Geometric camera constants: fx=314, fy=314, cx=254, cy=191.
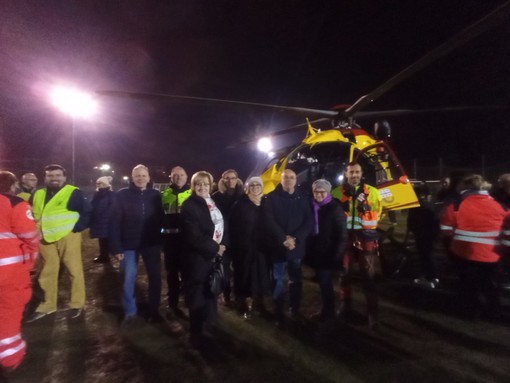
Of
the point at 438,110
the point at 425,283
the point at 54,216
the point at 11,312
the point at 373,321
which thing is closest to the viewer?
the point at 11,312

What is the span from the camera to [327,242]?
3.43m

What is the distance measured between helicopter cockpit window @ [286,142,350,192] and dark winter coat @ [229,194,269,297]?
271 cm

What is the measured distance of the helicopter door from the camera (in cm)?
498

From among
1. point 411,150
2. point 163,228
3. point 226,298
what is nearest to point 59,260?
point 163,228

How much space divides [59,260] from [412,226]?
16.6 ft

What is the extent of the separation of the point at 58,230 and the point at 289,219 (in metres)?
2.65

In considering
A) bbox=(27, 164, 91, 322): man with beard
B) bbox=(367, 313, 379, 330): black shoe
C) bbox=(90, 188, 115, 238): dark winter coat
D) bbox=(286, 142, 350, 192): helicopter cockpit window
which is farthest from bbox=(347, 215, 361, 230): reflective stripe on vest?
bbox=(27, 164, 91, 322): man with beard

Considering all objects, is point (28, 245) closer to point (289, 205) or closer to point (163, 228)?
point (163, 228)

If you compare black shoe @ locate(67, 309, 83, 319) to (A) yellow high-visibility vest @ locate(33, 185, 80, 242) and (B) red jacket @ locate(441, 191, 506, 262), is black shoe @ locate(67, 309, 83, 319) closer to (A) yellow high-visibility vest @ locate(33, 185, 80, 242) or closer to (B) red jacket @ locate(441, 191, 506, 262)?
(A) yellow high-visibility vest @ locate(33, 185, 80, 242)

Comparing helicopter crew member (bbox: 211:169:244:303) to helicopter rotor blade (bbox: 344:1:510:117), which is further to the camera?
helicopter crew member (bbox: 211:169:244:303)

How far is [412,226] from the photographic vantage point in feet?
16.5

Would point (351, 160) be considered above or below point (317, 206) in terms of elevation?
above

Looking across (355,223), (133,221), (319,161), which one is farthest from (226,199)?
(319,161)

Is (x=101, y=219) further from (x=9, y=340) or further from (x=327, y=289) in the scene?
(x=327, y=289)
